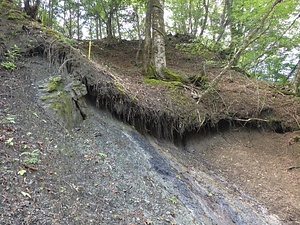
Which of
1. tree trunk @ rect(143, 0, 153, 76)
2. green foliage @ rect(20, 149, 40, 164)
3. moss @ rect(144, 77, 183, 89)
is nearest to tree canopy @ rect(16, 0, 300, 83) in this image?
tree trunk @ rect(143, 0, 153, 76)

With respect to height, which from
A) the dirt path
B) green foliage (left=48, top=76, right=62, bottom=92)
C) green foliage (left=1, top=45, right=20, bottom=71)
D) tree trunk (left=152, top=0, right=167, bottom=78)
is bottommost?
the dirt path

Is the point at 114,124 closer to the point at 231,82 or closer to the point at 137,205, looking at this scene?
the point at 137,205

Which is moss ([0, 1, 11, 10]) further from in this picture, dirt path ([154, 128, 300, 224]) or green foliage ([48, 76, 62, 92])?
dirt path ([154, 128, 300, 224])

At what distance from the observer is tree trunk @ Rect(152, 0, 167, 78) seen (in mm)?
8922

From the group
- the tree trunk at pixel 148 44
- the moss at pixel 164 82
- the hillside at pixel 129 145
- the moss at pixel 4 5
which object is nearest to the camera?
the hillside at pixel 129 145

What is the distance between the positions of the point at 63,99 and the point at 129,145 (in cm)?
173

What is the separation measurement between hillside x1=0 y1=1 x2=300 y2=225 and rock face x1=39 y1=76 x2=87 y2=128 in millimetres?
24

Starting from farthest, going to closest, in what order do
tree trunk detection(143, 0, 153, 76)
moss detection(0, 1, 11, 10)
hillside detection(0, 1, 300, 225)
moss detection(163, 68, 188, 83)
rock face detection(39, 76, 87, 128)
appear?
tree trunk detection(143, 0, 153, 76)
moss detection(163, 68, 188, 83)
moss detection(0, 1, 11, 10)
rock face detection(39, 76, 87, 128)
hillside detection(0, 1, 300, 225)

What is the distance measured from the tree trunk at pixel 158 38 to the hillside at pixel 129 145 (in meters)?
0.80

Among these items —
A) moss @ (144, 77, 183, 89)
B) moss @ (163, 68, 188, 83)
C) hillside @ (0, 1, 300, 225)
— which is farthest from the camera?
moss @ (163, 68, 188, 83)

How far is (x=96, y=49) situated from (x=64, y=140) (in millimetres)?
8851

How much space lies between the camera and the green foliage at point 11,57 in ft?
17.2

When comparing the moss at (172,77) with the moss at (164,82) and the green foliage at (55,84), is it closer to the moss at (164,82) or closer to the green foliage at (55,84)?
the moss at (164,82)

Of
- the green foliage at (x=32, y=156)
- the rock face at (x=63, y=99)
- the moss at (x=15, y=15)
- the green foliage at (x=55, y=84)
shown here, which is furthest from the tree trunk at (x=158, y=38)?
the green foliage at (x=32, y=156)
